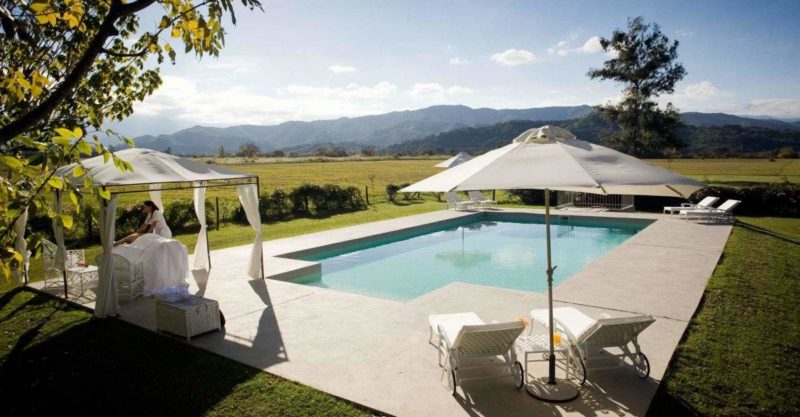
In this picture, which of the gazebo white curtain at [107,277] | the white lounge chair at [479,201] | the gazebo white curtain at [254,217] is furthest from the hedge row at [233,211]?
→ the gazebo white curtain at [107,277]

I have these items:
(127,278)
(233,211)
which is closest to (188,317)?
(127,278)

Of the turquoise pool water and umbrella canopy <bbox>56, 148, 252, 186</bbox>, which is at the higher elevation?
umbrella canopy <bbox>56, 148, 252, 186</bbox>

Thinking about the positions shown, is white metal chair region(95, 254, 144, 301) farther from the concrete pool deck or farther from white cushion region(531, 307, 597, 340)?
white cushion region(531, 307, 597, 340)

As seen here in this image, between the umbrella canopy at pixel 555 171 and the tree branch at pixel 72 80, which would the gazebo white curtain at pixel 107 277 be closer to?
the umbrella canopy at pixel 555 171

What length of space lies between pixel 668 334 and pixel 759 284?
12.2ft

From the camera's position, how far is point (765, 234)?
541 inches

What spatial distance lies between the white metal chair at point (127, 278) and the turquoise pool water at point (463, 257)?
3169 millimetres

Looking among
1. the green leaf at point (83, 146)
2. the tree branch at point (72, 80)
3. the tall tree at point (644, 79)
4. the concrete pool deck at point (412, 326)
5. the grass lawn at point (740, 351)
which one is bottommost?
the grass lawn at point (740, 351)

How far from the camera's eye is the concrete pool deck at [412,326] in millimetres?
4539

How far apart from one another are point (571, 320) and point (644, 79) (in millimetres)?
27984

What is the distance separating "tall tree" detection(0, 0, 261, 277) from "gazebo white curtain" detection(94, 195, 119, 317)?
2.03m

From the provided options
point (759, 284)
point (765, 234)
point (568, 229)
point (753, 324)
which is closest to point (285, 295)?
point (753, 324)

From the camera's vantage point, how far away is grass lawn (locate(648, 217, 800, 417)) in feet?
14.2

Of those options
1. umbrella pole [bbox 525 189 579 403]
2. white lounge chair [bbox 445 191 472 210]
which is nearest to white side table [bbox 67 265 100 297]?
umbrella pole [bbox 525 189 579 403]
